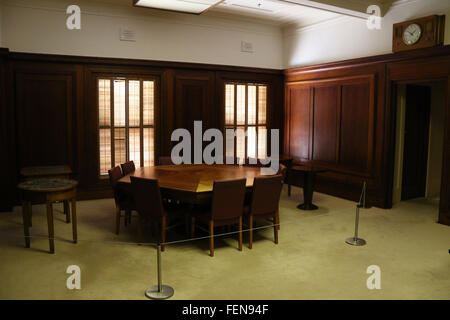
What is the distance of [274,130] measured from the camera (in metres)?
8.07

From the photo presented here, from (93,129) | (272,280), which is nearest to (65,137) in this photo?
(93,129)

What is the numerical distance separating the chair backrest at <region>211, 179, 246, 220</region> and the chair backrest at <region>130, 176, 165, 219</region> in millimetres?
596

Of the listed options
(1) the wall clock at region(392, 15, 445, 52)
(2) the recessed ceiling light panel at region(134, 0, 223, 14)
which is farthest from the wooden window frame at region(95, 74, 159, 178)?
(1) the wall clock at region(392, 15, 445, 52)

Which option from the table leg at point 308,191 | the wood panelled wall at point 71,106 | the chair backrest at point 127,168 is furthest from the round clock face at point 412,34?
the chair backrest at point 127,168

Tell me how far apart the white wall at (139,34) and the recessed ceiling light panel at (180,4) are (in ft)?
3.61

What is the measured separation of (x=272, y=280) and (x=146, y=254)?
140 centimetres

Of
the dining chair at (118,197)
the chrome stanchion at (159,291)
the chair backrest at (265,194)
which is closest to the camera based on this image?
the chrome stanchion at (159,291)

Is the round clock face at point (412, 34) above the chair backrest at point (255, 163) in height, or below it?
above

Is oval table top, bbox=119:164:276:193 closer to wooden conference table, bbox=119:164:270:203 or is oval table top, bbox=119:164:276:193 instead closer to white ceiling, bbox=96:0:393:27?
wooden conference table, bbox=119:164:270:203

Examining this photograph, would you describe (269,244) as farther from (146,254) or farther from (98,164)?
(98,164)

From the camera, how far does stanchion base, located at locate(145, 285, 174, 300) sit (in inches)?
123

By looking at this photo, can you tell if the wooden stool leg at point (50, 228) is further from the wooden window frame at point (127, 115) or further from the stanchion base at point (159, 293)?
the wooden window frame at point (127, 115)

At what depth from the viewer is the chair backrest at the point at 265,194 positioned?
4.19 meters

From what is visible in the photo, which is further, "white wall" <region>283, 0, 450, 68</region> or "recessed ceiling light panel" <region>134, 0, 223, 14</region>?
"white wall" <region>283, 0, 450, 68</region>
